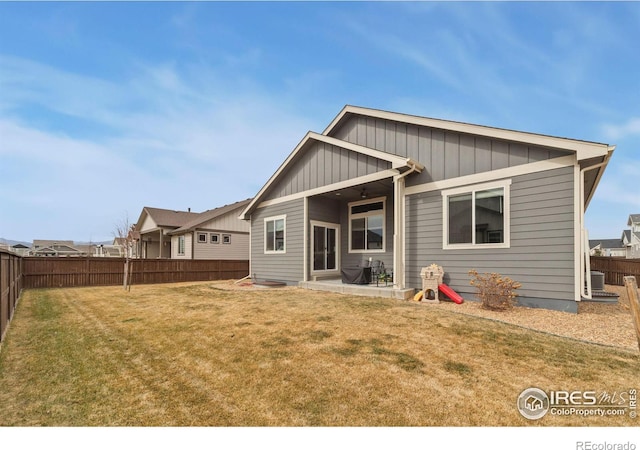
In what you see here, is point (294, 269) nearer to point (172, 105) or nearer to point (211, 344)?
point (211, 344)

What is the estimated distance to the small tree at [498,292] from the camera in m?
6.31

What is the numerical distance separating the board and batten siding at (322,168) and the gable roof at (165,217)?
1374 centimetres

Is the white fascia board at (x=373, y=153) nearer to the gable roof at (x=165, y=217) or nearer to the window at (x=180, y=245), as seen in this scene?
the window at (x=180, y=245)

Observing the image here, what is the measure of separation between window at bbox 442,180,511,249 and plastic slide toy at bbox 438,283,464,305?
102cm

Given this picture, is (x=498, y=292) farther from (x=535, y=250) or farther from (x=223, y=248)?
(x=223, y=248)

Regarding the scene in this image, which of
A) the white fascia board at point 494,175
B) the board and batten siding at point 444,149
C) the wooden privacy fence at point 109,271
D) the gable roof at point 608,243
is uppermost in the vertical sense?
the board and batten siding at point 444,149

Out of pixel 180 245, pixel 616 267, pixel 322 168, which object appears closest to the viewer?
pixel 322 168

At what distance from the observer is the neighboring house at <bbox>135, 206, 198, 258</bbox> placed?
878 inches

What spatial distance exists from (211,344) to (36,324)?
13.7 ft

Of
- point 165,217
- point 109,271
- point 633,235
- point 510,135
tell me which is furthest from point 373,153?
point 633,235

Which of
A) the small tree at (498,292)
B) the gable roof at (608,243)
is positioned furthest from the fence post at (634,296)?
the gable roof at (608,243)

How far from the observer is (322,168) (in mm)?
10391

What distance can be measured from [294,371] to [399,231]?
5.78 m

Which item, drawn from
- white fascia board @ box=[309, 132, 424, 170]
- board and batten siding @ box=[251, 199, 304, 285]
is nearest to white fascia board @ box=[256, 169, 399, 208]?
board and batten siding @ box=[251, 199, 304, 285]
